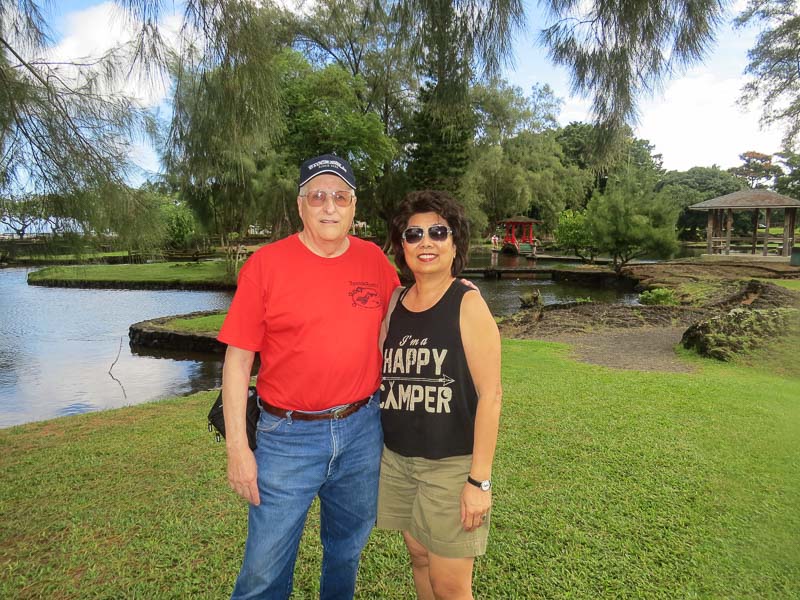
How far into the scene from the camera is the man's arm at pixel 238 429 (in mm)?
1562

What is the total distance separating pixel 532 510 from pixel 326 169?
6.95 feet

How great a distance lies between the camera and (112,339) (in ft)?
41.8

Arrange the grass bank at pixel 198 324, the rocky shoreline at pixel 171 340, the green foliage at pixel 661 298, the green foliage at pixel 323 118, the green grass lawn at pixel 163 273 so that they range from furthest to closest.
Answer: the green grass lawn at pixel 163 273
the green foliage at pixel 323 118
the green foliage at pixel 661 298
the grass bank at pixel 198 324
the rocky shoreline at pixel 171 340

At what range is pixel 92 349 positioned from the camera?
38.3 ft

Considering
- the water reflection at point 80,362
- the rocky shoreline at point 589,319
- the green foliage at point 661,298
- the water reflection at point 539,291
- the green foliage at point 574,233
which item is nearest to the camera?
the water reflection at point 80,362

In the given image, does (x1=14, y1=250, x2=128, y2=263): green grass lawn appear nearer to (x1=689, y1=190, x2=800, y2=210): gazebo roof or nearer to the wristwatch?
the wristwatch

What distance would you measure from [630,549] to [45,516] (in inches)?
116

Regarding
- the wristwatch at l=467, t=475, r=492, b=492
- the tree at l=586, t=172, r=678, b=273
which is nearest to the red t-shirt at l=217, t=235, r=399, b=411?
the wristwatch at l=467, t=475, r=492, b=492

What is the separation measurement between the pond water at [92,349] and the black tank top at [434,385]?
5.11 meters

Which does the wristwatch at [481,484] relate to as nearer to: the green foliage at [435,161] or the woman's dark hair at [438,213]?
the woman's dark hair at [438,213]

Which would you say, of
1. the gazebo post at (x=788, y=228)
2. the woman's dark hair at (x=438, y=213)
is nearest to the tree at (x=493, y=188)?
the gazebo post at (x=788, y=228)

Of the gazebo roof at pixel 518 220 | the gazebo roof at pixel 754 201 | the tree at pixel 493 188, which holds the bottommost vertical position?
the gazebo roof at pixel 518 220

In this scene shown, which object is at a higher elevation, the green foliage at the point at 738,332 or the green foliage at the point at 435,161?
the green foliage at the point at 435,161

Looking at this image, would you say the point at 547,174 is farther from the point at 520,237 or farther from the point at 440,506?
the point at 440,506
